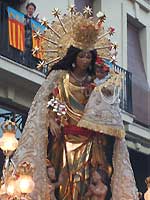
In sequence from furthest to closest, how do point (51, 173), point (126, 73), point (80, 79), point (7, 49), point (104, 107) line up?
point (126, 73), point (7, 49), point (80, 79), point (104, 107), point (51, 173)

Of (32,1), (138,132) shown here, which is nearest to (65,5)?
(32,1)

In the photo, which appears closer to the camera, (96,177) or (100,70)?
(96,177)

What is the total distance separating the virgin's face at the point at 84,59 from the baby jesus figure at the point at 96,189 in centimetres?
113

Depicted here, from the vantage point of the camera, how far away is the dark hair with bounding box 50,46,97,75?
27.6 ft

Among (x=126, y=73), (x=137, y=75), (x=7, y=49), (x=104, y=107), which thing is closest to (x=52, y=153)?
(x=104, y=107)

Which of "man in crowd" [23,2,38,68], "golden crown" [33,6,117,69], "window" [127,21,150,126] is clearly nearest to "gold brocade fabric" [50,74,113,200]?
"golden crown" [33,6,117,69]

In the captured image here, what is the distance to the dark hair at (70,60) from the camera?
27.6 ft

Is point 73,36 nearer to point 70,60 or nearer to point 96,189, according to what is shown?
point 70,60

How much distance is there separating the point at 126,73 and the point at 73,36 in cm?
789

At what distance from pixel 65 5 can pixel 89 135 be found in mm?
7869

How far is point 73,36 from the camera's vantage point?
27.7 feet

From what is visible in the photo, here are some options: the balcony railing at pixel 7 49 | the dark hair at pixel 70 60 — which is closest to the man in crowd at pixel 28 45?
the balcony railing at pixel 7 49

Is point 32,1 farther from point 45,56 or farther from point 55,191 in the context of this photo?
point 55,191

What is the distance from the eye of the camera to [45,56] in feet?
28.5
